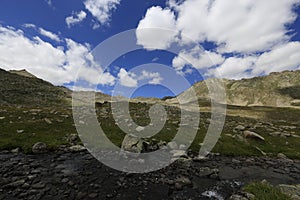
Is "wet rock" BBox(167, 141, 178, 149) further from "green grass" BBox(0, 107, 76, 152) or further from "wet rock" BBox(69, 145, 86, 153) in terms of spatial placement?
"green grass" BBox(0, 107, 76, 152)

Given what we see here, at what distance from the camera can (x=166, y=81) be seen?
23.0 metres

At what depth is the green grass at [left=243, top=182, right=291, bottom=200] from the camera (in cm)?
1123

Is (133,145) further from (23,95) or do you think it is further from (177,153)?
(23,95)

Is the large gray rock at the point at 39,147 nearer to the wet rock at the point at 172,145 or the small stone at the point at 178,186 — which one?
the wet rock at the point at 172,145

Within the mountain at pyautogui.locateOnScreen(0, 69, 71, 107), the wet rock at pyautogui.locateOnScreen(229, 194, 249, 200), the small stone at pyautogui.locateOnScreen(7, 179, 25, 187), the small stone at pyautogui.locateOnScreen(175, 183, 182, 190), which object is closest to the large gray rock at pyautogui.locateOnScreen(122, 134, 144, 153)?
the small stone at pyautogui.locateOnScreen(175, 183, 182, 190)

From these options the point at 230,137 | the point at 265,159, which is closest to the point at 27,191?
the point at 265,159

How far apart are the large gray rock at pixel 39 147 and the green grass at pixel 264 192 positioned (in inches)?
628

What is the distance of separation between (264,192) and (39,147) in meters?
17.3

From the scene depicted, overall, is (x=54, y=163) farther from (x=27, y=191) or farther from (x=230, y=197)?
(x=230, y=197)

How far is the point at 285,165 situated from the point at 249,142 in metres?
6.86

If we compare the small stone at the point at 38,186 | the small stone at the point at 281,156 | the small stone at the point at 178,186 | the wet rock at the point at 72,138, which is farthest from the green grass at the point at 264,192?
the wet rock at the point at 72,138

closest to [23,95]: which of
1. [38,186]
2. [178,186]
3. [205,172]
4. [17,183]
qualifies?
[17,183]

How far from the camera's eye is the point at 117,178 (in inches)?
523

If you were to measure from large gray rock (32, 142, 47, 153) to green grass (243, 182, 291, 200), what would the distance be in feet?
52.4
